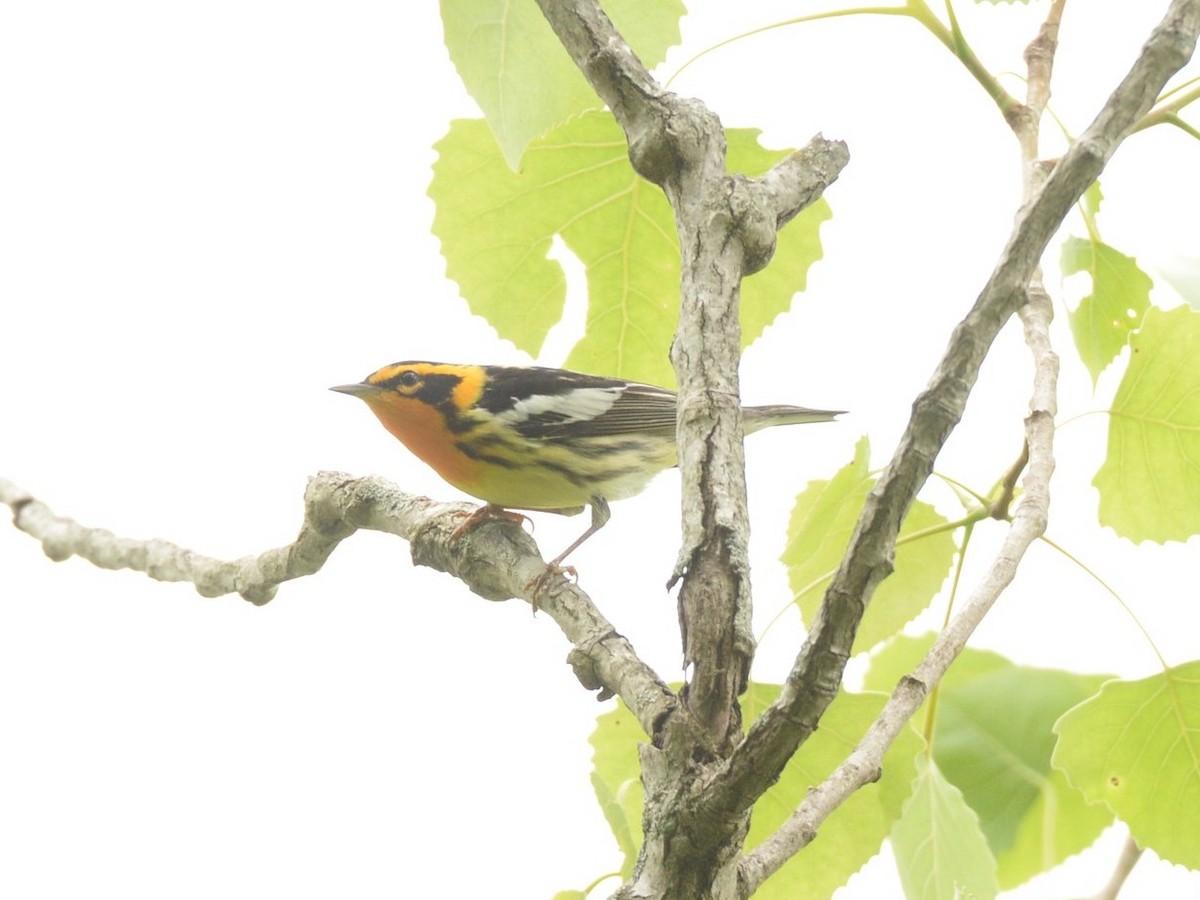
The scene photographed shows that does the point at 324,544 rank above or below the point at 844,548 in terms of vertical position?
above

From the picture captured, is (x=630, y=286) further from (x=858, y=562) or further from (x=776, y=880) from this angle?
(x=858, y=562)

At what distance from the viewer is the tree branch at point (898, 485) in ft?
3.41

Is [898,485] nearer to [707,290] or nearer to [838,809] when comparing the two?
[707,290]

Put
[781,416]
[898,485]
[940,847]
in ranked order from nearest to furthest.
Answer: [898,485]
[940,847]
[781,416]

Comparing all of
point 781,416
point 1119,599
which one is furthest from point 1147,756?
point 781,416

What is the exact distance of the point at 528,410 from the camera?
295 centimetres

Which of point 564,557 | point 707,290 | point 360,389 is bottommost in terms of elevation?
point 707,290

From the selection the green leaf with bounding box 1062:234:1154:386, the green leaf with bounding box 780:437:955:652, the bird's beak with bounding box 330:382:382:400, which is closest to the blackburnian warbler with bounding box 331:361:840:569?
the bird's beak with bounding box 330:382:382:400

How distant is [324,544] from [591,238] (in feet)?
2.52

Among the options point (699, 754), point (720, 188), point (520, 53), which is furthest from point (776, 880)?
point (520, 53)

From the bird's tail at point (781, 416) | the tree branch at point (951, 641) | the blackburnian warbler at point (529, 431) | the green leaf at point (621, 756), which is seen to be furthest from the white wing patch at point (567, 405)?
the tree branch at point (951, 641)

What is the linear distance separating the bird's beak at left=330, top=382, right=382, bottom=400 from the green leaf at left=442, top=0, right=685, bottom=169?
3.69ft

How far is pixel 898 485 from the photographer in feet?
3.41

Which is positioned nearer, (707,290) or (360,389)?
(707,290)
